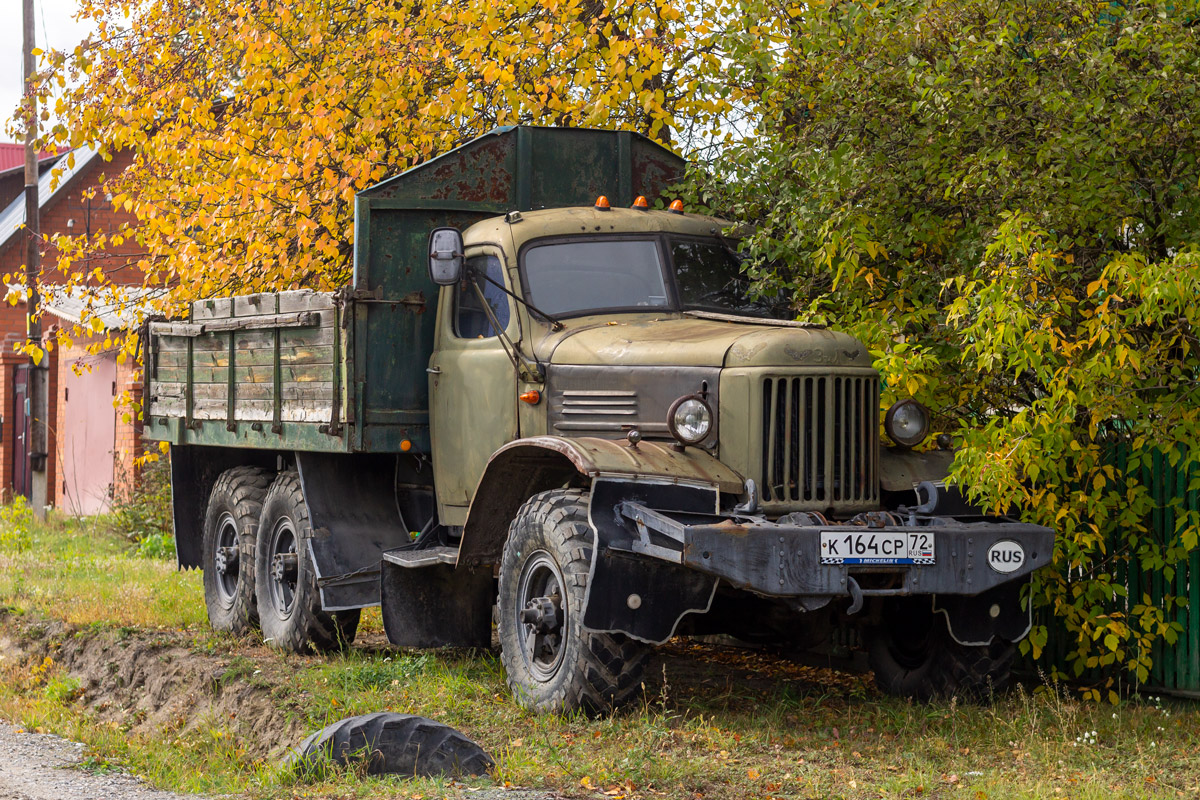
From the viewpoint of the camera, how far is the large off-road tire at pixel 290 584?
8.75 metres

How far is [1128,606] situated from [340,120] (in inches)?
249

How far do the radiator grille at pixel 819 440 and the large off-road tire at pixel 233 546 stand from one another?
4372 mm

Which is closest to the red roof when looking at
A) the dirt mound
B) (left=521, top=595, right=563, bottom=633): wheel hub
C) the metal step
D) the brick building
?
the brick building

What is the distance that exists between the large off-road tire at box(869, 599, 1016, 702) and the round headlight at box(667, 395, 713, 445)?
1517mm

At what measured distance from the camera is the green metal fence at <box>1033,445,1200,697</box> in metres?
7.09

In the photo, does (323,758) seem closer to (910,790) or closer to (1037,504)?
(910,790)

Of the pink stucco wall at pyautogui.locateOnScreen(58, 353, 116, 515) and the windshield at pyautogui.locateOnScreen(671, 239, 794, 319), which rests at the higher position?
the windshield at pyautogui.locateOnScreen(671, 239, 794, 319)

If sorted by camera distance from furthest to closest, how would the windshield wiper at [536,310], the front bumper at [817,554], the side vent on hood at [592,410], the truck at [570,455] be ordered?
the windshield wiper at [536,310], the side vent on hood at [592,410], the truck at [570,455], the front bumper at [817,554]

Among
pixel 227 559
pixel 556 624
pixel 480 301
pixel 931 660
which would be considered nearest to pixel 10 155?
pixel 227 559

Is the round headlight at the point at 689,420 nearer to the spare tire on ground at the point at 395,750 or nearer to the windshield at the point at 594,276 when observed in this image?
the windshield at the point at 594,276

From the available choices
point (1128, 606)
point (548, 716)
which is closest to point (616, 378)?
point (548, 716)

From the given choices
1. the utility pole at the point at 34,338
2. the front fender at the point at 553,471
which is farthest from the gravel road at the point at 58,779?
the utility pole at the point at 34,338

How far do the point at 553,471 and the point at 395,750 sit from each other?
6.48 feet

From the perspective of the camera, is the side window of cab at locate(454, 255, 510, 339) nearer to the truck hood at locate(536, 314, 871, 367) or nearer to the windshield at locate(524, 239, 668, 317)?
the windshield at locate(524, 239, 668, 317)
